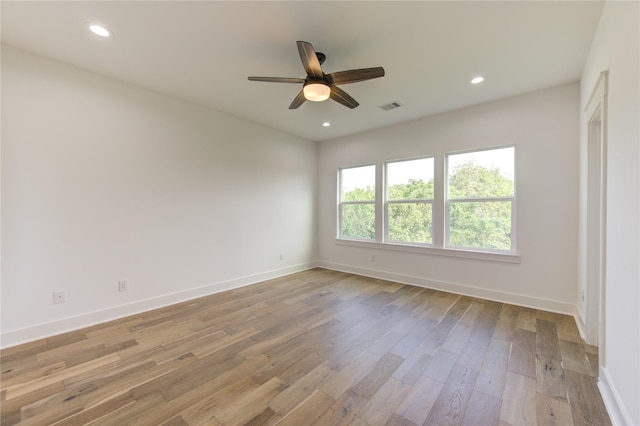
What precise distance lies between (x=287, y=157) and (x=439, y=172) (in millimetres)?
2733

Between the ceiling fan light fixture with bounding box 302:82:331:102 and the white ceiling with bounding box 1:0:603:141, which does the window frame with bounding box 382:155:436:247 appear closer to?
the white ceiling with bounding box 1:0:603:141

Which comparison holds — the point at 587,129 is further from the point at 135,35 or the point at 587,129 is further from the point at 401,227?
the point at 135,35

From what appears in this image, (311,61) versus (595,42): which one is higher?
(595,42)

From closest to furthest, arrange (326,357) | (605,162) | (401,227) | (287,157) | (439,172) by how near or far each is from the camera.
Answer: (605,162)
(326,357)
(439,172)
(401,227)
(287,157)

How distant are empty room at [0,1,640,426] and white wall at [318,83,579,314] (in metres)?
0.02

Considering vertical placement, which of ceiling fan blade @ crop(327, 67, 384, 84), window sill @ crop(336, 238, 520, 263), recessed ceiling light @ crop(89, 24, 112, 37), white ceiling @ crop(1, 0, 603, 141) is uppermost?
white ceiling @ crop(1, 0, 603, 141)

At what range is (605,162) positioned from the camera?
1.77 m

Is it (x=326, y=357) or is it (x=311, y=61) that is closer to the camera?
(x=311, y=61)

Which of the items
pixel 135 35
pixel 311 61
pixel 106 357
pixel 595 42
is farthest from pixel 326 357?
pixel 595 42

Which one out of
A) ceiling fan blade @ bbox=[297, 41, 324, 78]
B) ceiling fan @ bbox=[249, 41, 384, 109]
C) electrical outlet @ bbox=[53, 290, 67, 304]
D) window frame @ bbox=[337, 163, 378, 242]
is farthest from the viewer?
window frame @ bbox=[337, 163, 378, 242]

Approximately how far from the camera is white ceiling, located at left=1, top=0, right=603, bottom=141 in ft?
6.18

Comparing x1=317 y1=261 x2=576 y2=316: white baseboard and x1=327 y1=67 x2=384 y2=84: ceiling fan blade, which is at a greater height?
x1=327 y1=67 x2=384 y2=84: ceiling fan blade

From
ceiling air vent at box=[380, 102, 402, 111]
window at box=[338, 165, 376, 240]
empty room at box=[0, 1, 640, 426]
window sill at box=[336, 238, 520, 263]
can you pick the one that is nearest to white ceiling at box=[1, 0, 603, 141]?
empty room at box=[0, 1, 640, 426]

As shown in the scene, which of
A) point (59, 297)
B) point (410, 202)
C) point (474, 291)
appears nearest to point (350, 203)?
point (410, 202)
